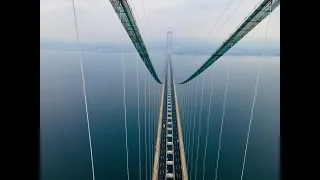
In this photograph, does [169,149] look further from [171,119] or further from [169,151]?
[171,119]

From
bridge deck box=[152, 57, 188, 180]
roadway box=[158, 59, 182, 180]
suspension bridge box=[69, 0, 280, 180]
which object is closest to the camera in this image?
suspension bridge box=[69, 0, 280, 180]

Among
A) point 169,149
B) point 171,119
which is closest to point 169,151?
point 169,149

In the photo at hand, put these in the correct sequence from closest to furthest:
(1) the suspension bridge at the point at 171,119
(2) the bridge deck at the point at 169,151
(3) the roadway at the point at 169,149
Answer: (1) the suspension bridge at the point at 171,119, (2) the bridge deck at the point at 169,151, (3) the roadway at the point at 169,149

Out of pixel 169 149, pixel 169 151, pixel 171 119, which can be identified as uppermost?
pixel 171 119

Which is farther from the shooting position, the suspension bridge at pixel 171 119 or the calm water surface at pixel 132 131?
the calm water surface at pixel 132 131

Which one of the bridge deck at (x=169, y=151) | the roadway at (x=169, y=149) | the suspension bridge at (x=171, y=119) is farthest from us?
the roadway at (x=169, y=149)
